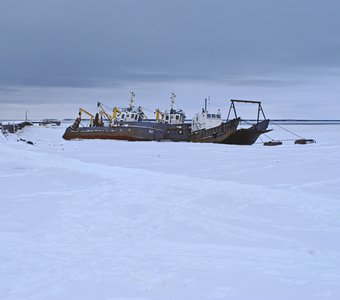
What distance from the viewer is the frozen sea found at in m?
3.81

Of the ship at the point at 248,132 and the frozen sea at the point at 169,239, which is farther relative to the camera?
the ship at the point at 248,132

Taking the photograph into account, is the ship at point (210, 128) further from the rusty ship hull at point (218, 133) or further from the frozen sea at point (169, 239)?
the frozen sea at point (169, 239)

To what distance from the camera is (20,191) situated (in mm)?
8500

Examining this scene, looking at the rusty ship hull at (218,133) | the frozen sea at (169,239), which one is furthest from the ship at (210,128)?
the frozen sea at (169,239)

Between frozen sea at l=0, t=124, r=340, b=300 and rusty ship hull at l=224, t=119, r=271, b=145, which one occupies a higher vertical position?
rusty ship hull at l=224, t=119, r=271, b=145

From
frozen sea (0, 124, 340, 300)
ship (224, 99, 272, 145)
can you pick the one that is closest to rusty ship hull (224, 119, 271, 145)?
ship (224, 99, 272, 145)

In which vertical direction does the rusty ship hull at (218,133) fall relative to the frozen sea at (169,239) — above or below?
above

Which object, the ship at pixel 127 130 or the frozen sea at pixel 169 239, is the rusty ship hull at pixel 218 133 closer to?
the ship at pixel 127 130

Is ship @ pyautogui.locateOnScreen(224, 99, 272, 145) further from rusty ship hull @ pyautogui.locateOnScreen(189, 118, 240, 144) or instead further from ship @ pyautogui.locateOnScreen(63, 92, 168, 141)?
ship @ pyautogui.locateOnScreen(63, 92, 168, 141)

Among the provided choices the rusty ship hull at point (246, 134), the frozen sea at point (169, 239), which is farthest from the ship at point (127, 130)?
the frozen sea at point (169, 239)

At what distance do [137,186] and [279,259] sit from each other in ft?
16.4

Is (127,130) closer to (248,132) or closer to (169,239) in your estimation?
(248,132)

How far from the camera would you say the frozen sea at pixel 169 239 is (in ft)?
12.5

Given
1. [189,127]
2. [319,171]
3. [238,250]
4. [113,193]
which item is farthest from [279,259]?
[189,127]
